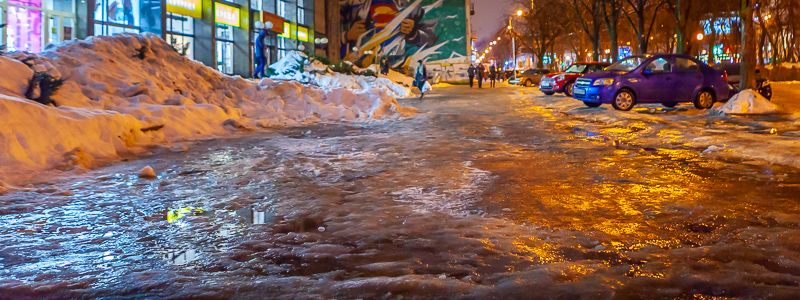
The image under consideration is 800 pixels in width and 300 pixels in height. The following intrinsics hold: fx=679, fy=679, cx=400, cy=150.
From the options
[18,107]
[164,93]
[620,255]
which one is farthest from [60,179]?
[164,93]

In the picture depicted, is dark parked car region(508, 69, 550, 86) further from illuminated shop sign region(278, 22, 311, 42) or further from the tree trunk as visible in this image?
the tree trunk

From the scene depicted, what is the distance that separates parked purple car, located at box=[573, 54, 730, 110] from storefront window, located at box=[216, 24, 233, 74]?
21073 mm

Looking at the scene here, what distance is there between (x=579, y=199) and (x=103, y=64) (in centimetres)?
1084

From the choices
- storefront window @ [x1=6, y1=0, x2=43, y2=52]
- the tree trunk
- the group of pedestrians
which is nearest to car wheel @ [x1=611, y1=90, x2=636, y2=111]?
the tree trunk

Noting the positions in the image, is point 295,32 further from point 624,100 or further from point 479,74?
point 624,100

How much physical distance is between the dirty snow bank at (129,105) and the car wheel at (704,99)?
7843 mm

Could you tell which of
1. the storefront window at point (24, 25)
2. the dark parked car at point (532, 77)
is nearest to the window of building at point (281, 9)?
the dark parked car at point (532, 77)

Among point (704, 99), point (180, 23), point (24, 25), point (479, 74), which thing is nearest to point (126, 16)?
point (180, 23)

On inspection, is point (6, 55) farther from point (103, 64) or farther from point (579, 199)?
point (579, 199)

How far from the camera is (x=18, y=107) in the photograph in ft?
27.6

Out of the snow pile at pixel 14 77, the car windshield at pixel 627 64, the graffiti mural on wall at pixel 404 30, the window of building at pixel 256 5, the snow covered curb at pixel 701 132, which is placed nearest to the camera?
the snow covered curb at pixel 701 132

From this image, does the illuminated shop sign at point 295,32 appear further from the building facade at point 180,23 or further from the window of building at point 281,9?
the window of building at point 281,9

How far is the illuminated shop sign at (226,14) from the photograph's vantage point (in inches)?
1256

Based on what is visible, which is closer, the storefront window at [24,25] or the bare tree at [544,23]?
the storefront window at [24,25]
